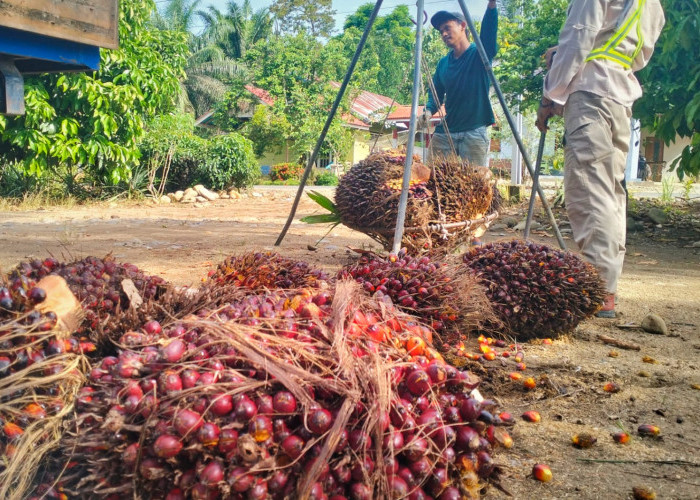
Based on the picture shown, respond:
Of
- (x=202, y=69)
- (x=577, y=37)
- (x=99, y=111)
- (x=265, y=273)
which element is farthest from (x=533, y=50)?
(x=202, y=69)

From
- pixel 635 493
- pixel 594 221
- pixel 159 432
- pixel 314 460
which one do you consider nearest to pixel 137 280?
pixel 159 432

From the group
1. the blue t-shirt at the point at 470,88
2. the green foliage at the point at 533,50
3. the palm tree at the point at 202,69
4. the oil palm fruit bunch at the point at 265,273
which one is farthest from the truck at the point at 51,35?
the palm tree at the point at 202,69

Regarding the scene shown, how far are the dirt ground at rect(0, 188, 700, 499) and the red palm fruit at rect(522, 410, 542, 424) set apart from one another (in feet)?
0.07

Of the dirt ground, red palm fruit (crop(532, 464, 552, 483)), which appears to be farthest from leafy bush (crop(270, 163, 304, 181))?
red palm fruit (crop(532, 464, 552, 483))

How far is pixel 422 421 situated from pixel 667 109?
6953mm

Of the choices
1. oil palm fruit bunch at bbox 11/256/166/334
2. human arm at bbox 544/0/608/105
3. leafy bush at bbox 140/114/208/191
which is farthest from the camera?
leafy bush at bbox 140/114/208/191

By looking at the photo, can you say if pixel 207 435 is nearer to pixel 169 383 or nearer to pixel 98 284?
pixel 169 383

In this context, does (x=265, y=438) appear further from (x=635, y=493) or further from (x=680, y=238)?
(x=680, y=238)

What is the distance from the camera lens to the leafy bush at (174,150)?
14656mm

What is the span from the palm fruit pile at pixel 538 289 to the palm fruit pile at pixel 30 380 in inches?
82.7

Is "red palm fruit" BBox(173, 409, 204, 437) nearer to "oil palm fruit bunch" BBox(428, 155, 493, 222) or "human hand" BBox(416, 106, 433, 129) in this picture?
"oil palm fruit bunch" BBox(428, 155, 493, 222)

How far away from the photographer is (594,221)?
12.8 feet

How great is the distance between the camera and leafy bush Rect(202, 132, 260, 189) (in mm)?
15898

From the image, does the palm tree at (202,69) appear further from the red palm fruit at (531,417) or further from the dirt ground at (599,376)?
the red palm fruit at (531,417)
